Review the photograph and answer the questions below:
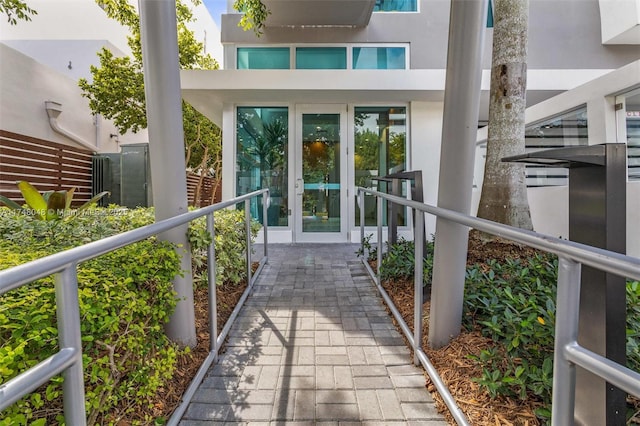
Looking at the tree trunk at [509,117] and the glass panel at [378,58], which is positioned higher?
the glass panel at [378,58]

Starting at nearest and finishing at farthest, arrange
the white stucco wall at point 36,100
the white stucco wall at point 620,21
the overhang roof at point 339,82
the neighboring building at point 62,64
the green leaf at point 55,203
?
the green leaf at point 55,203, the overhang roof at point 339,82, the white stucco wall at point 620,21, the white stucco wall at point 36,100, the neighboring building at point 62,64

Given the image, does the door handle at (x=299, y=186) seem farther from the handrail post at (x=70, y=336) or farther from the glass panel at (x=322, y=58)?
the handrail post at (x=70, y=336)

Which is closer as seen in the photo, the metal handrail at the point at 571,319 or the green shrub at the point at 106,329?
the metal handrail at the point at 571,319

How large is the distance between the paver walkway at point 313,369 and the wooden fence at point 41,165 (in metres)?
6.39

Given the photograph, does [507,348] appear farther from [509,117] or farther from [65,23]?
[65,23]

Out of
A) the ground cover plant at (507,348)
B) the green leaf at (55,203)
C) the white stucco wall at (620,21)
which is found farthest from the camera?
the white stucco wall at (620,21)

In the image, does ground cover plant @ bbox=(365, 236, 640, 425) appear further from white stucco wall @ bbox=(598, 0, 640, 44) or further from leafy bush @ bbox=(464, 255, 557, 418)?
white stucco wall @ bbox=(598, 0, 640, 44)

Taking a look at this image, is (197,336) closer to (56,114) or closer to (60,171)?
(60,171)

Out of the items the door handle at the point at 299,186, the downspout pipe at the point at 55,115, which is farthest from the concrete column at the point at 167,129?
the downspout pipe at the point at 55,115

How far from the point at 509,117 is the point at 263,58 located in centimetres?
481

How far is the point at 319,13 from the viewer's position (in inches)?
231

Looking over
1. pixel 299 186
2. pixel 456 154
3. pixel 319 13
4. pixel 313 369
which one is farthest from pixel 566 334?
pixel 319 13

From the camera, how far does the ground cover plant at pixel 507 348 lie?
1.41 meters

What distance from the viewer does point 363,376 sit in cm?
191
